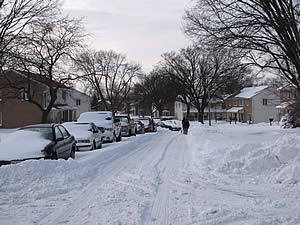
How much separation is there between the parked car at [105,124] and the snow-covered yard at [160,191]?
957 centimetres

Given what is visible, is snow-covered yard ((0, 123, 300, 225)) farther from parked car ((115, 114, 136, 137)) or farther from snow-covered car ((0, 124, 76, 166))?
parked car ((115, 114, 136, 137))

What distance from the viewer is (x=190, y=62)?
178 ft

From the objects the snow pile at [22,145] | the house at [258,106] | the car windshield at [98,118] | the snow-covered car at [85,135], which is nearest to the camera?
the snow pile at [22,145]

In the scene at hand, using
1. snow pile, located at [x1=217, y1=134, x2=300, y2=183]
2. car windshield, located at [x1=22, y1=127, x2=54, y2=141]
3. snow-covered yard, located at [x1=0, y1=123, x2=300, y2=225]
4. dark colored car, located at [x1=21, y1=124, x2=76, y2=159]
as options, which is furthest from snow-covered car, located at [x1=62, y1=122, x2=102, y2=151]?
snow pile, located at [x1=217, y1=134, x2=300, y2=183]

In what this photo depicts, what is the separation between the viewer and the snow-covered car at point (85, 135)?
15805 millimetres

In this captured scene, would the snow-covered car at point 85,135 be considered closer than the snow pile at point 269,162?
No

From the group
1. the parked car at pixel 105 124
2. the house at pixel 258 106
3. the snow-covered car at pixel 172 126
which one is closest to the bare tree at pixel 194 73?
the snow-covered car at pixel 172 126

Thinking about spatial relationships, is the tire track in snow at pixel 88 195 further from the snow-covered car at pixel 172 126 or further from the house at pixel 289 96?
the snow-covered car at pixel 172 126

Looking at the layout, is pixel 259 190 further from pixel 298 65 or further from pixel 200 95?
pixel 200 95

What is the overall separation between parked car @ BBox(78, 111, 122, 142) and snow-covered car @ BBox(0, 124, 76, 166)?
8.69 meters

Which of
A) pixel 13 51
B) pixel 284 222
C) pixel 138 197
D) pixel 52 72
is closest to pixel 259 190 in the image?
pixel 284 222

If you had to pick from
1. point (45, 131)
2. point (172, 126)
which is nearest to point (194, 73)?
point (172, 126)

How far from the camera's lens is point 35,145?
10102 millimetres

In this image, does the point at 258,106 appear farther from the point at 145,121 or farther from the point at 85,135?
Answer: the point at 85,135
